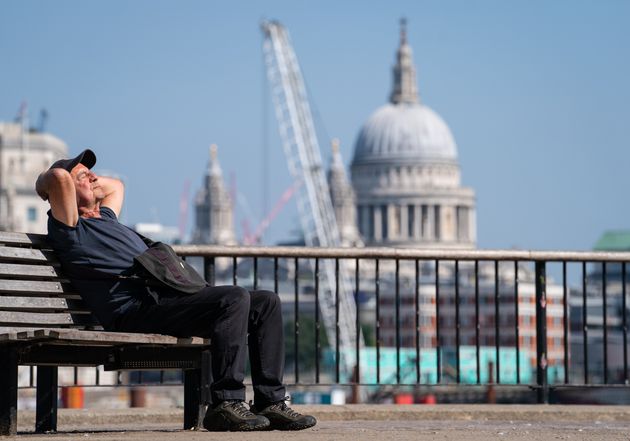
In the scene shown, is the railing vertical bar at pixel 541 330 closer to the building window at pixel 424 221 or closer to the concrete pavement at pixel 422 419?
the concrete pavement at pixel 422 419

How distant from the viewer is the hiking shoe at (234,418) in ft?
22.2

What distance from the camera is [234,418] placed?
6754mm

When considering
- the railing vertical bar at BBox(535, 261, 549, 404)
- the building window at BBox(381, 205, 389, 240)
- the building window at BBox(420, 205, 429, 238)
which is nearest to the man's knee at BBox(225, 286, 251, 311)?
the railing vertical bar at BBox(535, 261, 549, 404)

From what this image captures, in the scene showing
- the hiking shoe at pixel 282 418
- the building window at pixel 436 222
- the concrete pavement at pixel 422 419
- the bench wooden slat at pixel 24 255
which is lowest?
the concrete pavement at pixel 422 419

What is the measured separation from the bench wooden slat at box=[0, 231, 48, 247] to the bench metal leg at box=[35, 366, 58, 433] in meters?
0.47

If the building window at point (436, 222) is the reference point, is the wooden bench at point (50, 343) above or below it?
below

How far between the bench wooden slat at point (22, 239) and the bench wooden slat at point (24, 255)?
3cm

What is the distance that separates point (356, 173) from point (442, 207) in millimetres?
7899

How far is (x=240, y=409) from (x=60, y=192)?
987 mm

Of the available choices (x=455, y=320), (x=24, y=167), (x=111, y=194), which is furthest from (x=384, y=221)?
(x=111, y=194)

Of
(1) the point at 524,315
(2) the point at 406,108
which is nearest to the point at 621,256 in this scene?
(1) the point at 524,315

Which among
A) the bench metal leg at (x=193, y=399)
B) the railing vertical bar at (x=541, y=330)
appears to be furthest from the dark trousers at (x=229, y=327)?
the railing vertical bar at (x=541, y=330)

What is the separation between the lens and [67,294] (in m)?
7.15

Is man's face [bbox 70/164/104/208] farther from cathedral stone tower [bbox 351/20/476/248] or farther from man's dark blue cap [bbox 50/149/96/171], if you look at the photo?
cathedral stone tower [bbox 351/20/476/248]
